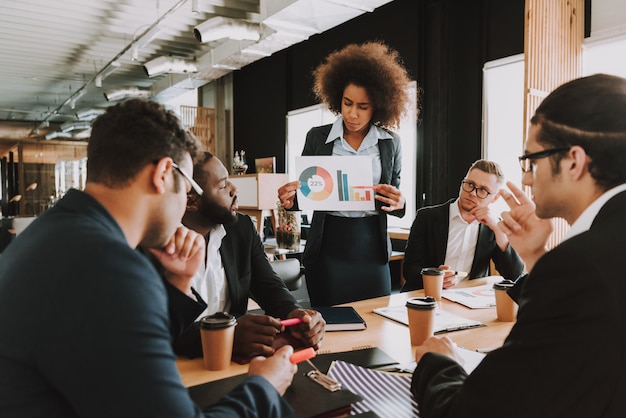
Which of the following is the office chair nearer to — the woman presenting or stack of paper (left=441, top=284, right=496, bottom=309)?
the woman presenting

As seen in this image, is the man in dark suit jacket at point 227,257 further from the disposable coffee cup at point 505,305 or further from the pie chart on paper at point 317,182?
the disposable coffee cup at point 505,305

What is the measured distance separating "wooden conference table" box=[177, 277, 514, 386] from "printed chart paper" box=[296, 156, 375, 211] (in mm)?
700

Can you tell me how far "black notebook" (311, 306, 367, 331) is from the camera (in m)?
1.68

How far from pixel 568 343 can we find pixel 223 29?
5.81 m

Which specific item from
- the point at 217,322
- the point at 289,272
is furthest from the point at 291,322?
the point at 289,272

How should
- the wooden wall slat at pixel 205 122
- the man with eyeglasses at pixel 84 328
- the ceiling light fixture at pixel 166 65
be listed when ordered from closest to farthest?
the man with eyeglasses at pixel 84 328, the ceiling light fixture at pixel 166 65, the wooden wall slat at pixel 205 122

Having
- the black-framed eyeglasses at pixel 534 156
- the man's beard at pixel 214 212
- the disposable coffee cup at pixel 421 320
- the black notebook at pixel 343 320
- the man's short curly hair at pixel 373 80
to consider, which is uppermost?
the man's short curly hair at pixel 373 80

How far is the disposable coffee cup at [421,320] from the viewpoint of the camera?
153cm

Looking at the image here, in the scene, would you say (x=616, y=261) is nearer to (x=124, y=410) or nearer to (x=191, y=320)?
(x=124, y=410)

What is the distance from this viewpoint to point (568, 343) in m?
0.80

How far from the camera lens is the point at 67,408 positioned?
81 centimetres

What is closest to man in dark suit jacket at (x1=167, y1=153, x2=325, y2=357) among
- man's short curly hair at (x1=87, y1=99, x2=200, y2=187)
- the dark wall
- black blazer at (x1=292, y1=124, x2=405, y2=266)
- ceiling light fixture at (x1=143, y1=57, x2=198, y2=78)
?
black blazer at (x1=292, y1=124, x2=405, y2=266)

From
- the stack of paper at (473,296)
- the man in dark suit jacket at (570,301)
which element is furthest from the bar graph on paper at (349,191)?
the man in dark suit jacket at (570,301)

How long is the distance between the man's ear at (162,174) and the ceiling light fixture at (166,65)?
733 centimetres
